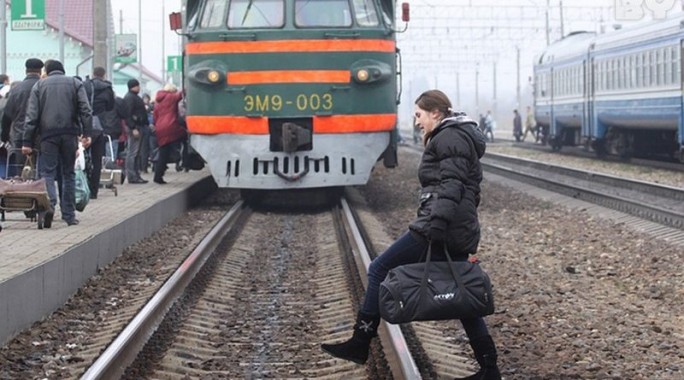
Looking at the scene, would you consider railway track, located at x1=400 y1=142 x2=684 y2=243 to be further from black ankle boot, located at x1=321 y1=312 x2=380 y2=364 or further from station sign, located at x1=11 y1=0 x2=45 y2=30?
station sign, located at x1=11 y1=0 x2=45 y2=30

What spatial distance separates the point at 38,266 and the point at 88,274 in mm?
1805

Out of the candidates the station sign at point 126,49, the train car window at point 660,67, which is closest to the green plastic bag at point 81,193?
the train car window at point 660,67

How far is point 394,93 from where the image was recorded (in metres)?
16.2

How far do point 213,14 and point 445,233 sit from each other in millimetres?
10364

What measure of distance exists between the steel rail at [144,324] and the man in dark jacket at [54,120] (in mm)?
1488

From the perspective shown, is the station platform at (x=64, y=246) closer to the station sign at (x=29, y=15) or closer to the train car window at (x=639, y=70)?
the station sign at (x=29, y=15)

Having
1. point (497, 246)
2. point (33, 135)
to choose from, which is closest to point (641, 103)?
point (497, 246)

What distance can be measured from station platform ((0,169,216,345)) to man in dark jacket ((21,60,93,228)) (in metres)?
0.60

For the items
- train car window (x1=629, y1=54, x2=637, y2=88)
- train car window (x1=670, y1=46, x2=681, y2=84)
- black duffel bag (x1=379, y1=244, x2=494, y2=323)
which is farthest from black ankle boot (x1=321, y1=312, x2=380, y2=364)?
train car window (x1=629, y1=54, x2=637, y2=88)

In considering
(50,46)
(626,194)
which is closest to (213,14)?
(626,194)

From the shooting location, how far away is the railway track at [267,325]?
6879 millimetres

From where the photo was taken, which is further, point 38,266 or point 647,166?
point 647,166

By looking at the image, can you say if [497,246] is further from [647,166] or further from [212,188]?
[647,166]

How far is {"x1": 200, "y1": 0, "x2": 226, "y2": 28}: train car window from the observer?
52.4 feet
